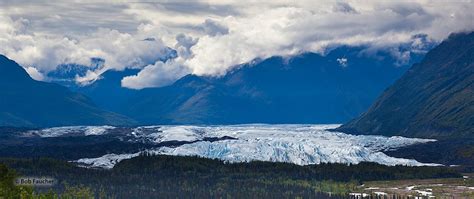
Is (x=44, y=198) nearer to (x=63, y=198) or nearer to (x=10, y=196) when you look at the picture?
(x=10, y=196)

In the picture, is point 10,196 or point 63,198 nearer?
point 10,196

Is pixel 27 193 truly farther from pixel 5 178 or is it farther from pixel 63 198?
pixel 63 198

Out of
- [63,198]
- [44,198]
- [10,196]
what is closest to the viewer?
[10,196]

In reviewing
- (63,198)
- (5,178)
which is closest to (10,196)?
(5,178)

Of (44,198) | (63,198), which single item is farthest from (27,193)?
(63,198)

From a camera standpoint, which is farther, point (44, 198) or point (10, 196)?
point (44, 198)

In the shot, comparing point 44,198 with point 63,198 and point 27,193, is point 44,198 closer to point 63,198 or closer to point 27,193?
point 27,193

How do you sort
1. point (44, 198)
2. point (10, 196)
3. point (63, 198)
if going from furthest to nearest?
point (63, 198)
point (44, 198)
point (10, 196)
